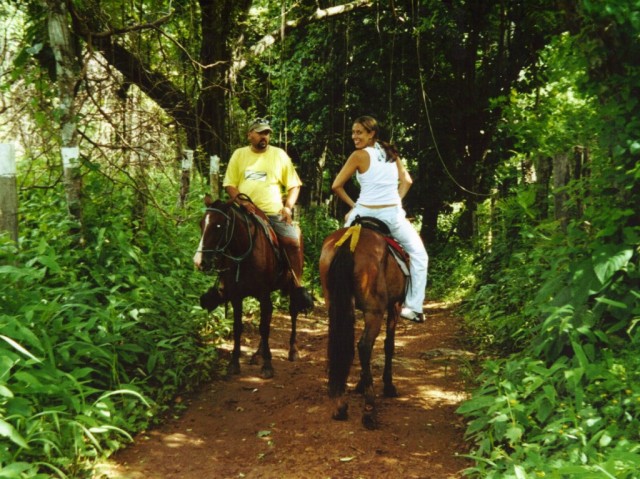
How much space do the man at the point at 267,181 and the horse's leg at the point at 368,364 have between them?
6.74ft

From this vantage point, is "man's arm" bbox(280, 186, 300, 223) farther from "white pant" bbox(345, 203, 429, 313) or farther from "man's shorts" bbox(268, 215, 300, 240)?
"white pant" bbox(345, 203, 429, 313)

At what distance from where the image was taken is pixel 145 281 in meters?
5.64

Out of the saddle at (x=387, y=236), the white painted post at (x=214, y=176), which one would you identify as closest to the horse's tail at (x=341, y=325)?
the saddle at (x=387, y=236)

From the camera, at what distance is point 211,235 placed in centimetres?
539

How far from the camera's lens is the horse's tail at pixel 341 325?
179 inches

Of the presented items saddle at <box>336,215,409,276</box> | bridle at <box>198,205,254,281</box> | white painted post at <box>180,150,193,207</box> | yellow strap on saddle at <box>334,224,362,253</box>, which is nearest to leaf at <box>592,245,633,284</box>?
saddle at <box>336,215,409,276</box>

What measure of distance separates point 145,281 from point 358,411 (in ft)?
8.86

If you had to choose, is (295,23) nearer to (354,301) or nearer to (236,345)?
(236,345)

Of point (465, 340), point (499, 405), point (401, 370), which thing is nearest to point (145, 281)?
point (401, 370)

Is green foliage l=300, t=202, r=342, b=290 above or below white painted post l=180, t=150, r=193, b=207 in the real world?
below

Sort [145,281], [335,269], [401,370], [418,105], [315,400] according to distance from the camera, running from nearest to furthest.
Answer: [335,269], [315,400], [145,281], [401,370], [418,105]

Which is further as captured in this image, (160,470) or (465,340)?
(465,340)

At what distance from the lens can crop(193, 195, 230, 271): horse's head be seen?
5320mm

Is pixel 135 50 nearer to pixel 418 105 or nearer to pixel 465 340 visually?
pixel 465 340
